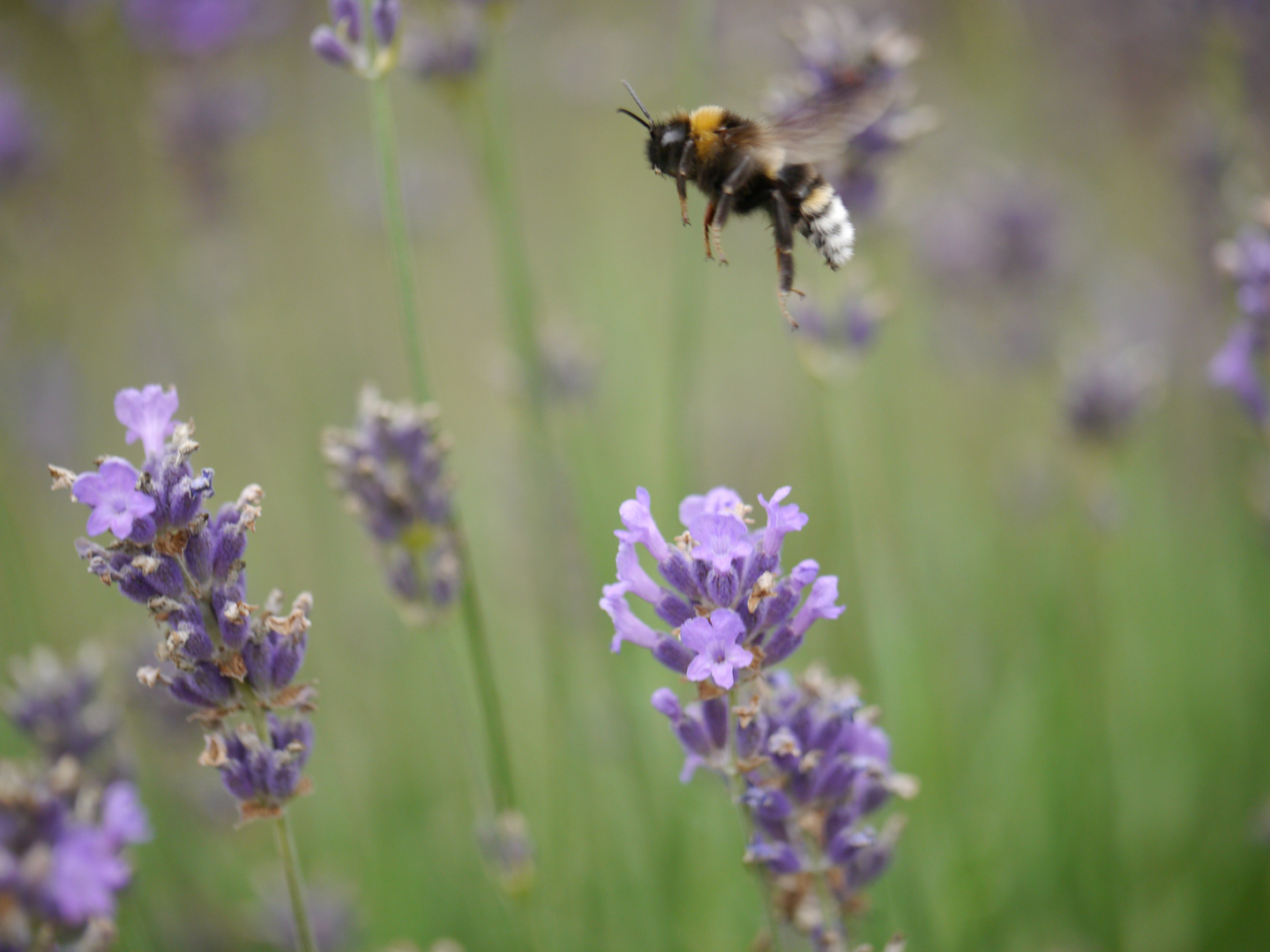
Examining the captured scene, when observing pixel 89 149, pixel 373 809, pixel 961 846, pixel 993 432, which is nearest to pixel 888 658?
pixel 961 846

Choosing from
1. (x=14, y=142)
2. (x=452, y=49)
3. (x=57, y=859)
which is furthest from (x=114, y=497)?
(x=14, y=142)

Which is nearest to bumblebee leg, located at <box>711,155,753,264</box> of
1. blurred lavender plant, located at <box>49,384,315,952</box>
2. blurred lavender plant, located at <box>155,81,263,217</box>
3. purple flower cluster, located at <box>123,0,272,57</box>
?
blurred lavender plant, located at <box>49,384,315,952</box>

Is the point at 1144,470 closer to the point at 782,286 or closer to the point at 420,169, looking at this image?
the point at 782,286

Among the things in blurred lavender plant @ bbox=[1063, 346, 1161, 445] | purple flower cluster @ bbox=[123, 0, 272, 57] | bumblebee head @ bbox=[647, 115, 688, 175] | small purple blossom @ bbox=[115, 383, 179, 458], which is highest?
purple flower cluster @ bbox=[123, 0, 272, 57]

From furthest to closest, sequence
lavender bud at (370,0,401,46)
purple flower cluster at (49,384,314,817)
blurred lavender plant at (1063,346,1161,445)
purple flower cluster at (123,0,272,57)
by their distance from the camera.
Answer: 1. purple flower cluster at (123,0,272,57)
2. blurred lavender plant at (1063,346,1161,445)
3. lavender bud at (370,0,401,46)
4. purple flower cluster at (49,384,314,817)

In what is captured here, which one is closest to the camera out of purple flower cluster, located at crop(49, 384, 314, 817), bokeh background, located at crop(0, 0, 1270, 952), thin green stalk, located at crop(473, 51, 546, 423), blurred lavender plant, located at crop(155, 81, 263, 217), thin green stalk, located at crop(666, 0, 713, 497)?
purple flower cluster, located at crop(49, 384, 314, 817)

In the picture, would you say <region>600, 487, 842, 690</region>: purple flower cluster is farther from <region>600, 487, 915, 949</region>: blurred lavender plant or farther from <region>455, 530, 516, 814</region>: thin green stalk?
<region>455, 530, 516, 814</region>: thin green stalk

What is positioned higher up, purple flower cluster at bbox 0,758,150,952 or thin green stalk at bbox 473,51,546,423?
thin green stalk at bbox 473,51,546,423
